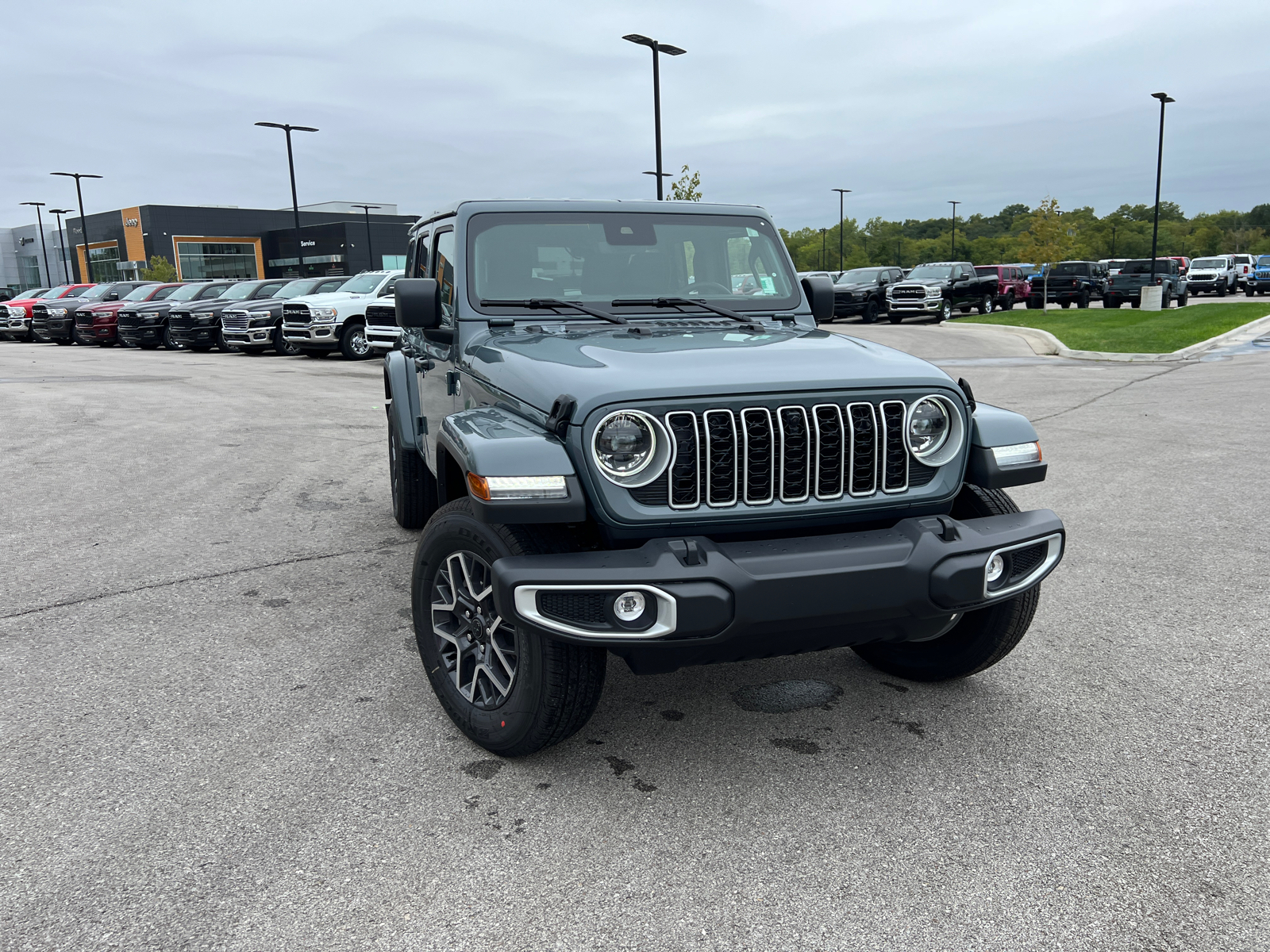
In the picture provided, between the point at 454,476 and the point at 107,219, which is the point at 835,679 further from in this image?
the point at 107,219

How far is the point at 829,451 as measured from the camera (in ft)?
10.3

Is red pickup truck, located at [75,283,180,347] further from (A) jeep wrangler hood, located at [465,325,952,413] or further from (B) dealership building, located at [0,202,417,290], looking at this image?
(B) dealership building, located at [0,202,417,290]

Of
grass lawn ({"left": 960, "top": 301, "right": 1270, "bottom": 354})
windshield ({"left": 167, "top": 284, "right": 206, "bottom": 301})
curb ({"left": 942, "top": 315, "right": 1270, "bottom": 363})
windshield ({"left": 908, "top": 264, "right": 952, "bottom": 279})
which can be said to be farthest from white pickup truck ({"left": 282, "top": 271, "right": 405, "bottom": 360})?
windshield ({"left": 908, "top": 264, "right": 952, "bottom": 279})

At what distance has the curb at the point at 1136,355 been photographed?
18266 mm

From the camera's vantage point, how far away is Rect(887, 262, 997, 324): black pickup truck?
30.9m

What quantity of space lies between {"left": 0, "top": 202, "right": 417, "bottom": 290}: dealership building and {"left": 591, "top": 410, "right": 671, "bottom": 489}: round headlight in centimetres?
8532

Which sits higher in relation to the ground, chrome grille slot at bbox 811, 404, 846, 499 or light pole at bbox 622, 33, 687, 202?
light pole at bbox 622, 33, 687, 202

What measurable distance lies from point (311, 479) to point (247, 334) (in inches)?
632

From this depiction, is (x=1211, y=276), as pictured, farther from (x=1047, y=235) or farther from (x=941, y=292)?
(x=941, y=292)

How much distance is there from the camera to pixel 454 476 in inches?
148

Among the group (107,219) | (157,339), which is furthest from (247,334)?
(107,219)

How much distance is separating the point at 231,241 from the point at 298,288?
7907 cm

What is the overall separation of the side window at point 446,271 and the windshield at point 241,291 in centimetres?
2291

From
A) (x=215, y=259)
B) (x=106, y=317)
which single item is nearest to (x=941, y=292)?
(x=106, y=317)
